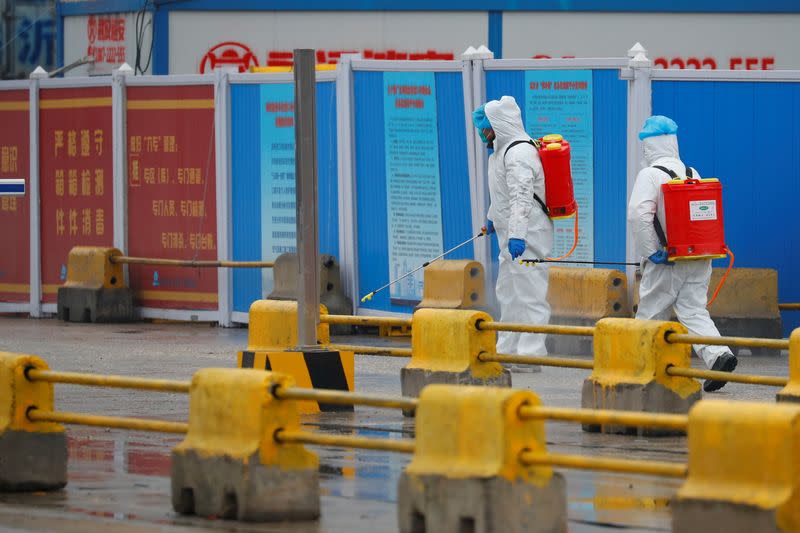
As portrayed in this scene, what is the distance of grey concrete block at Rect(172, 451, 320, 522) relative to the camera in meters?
7.90

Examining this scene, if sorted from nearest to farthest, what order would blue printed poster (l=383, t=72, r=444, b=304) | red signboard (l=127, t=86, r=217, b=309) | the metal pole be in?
Answer: the metal pole < blue printed poster (l=383, t=72, r=444, b=304) < red signboard (l=127, t=86, r=217, b=309)

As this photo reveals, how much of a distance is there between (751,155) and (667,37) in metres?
8.30

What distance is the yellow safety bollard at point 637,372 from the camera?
428 inches

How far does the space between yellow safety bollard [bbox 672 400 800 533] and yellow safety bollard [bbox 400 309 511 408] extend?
4633 millimetres

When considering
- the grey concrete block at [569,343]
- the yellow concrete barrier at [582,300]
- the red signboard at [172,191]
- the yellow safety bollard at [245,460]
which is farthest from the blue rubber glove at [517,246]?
the yellow safety bollard at [245,460]

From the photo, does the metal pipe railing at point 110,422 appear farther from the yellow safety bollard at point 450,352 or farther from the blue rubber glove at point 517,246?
the blue rubber glove at point 517,246

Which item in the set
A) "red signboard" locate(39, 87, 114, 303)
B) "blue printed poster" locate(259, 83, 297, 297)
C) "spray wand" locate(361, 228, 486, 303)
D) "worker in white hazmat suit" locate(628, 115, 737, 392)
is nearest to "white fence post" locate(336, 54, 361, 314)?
"spray wand" locate(361, 228, 486, 303)

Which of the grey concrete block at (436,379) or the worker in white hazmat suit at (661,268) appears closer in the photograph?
the grey concrete block at (436,379)

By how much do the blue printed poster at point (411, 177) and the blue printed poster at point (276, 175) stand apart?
1186mm

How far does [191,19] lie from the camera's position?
24.3 m

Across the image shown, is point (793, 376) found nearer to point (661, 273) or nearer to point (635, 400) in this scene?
point (635, 400)

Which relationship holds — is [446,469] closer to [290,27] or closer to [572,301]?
[572,301]

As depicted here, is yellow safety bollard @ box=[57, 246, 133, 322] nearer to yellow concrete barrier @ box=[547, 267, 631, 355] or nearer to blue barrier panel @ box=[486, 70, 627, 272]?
yellow concrete barrier @ box=[547, 267, 631, 355]

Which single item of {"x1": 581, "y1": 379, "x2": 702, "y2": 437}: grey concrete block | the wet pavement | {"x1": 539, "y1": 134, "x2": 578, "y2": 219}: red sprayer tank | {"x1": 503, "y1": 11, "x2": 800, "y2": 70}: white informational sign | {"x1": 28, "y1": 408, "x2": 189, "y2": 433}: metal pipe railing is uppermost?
{"x1": 503, "y1": 11, "x2": 800, "y2": 70}: white informational sign
